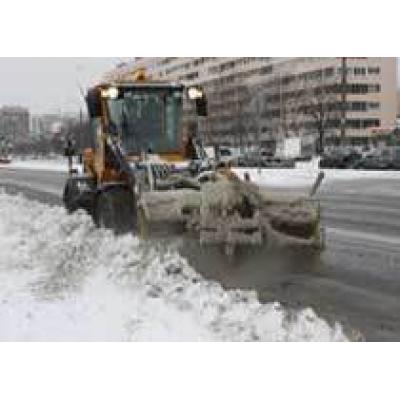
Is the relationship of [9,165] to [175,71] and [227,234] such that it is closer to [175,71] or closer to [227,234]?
[175,71]

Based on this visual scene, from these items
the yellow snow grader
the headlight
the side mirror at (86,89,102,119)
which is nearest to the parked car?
the yellow snow grader

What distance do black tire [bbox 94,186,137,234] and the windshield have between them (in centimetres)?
91

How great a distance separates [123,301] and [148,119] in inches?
245

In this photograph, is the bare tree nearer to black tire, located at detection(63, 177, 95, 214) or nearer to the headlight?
black tire, located at detection(63, 177, 95, 214)

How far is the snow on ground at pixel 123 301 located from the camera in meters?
7.52

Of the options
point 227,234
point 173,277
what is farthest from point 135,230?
point 173,277

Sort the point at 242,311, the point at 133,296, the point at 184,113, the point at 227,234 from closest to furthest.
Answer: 1. the point at 242,311
2. the point at 133,296
3. the point at 227,234
4. the point at 184,113

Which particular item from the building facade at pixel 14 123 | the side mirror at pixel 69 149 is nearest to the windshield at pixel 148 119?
the side mirror at pixel 69 149

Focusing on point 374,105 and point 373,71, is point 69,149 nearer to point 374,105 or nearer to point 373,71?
point 373,71

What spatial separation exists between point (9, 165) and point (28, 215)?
6031 centimetres

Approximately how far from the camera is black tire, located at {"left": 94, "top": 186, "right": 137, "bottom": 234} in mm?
13266

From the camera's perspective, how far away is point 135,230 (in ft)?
41.3

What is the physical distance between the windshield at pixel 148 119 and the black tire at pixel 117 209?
0.91 meters

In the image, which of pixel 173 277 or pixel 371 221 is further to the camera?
pixel 371 221
